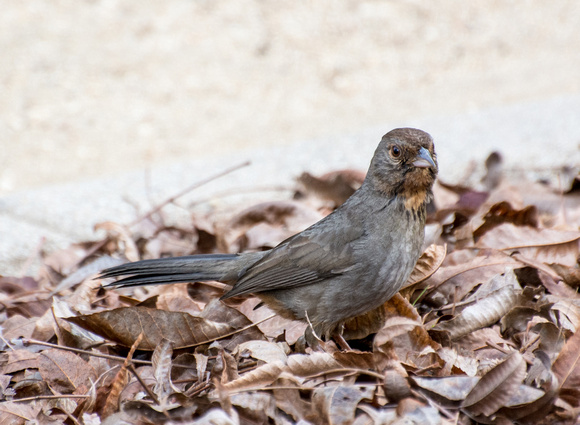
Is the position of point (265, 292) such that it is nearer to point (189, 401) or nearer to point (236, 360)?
point (236, 360)

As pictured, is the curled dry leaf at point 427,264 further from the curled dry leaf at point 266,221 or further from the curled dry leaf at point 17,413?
the curled dry leaf at point 17,413

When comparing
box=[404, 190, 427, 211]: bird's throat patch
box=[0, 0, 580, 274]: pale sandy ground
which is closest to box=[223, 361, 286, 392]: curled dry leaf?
box=[404, 190, 427, 211]: bird's throat patch

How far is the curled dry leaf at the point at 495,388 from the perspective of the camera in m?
2.77

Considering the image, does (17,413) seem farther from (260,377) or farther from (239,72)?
(239,72)

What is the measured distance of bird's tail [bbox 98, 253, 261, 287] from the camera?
3785 millimetres

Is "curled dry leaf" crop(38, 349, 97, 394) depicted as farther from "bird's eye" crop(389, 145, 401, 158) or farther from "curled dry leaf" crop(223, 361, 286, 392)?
"bird's eye" crop(389, 145, 401, 158)

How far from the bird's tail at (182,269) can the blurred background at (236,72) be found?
5367 millimetres

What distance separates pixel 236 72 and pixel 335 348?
802cm

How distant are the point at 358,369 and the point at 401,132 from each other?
4.18ft

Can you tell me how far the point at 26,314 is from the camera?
13.4 feet

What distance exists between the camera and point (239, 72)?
434 inches

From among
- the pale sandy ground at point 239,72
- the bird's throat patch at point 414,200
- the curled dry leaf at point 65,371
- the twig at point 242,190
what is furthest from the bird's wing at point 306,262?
the pale sandy ground at point 239,72

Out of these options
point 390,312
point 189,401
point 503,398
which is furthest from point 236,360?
point 503,398

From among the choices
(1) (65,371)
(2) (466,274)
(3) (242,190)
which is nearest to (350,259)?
(2) (466,274)
